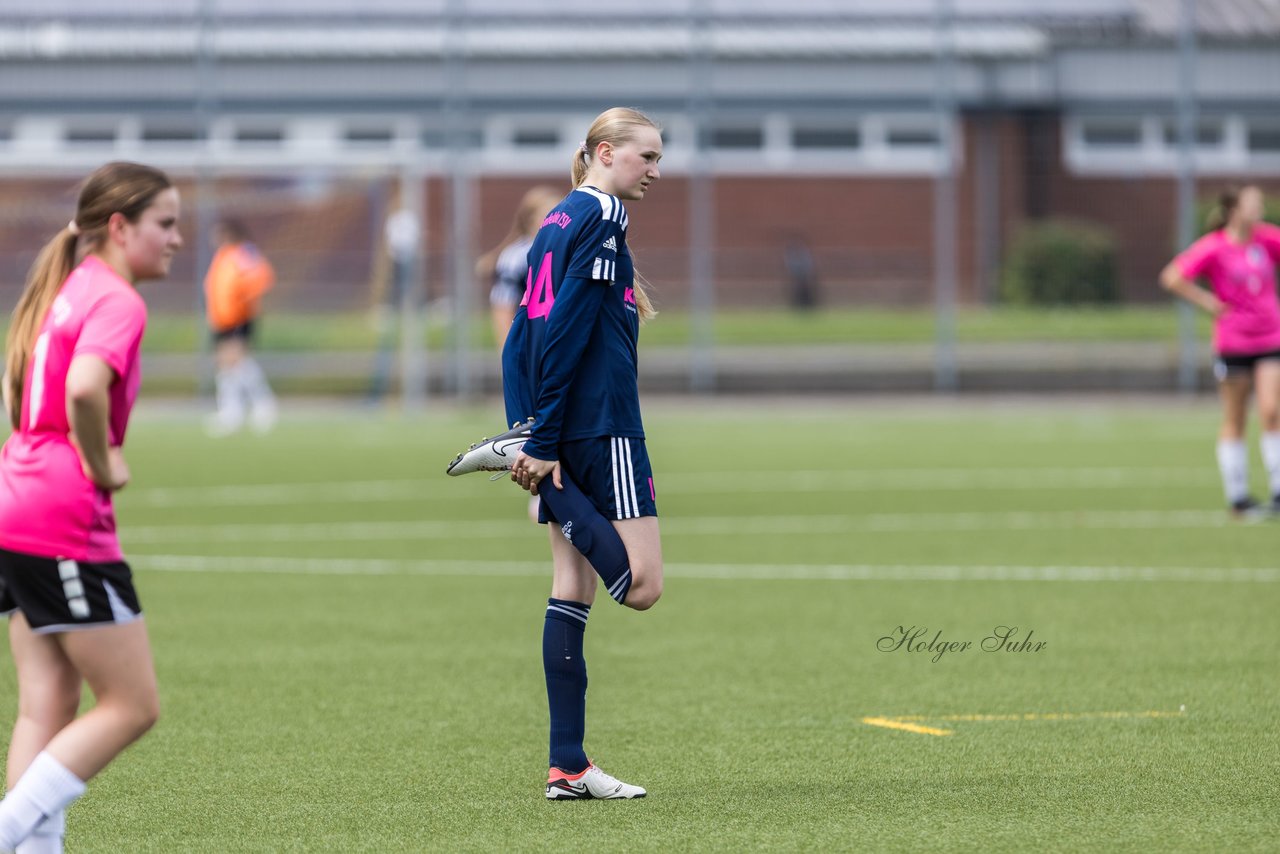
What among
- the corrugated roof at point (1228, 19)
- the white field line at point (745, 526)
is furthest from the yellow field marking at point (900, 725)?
the corrugated roof at point (1228, 19)

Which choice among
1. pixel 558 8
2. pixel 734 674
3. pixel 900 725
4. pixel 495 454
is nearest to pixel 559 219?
pixel 495 454

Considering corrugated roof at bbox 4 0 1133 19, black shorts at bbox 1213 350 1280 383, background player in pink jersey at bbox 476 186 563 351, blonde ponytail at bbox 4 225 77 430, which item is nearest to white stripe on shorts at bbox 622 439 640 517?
blonde ponytail at bbox 4 225 77 430

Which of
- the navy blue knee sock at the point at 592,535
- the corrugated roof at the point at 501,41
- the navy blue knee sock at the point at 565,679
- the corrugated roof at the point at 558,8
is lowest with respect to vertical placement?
the navy blue knee sock at the point at 565,679

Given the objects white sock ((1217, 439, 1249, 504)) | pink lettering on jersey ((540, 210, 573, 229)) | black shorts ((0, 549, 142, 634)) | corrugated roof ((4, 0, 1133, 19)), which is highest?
corrugated roof ((4, 0, 1133, 19))

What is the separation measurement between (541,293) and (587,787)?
1452 millimetres

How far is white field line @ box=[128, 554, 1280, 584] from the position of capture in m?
11.4

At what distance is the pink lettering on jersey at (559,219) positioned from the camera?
6059 mm

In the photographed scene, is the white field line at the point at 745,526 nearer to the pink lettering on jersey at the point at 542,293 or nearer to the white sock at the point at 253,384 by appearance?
the pink lettering on jersey at the point at 542,293

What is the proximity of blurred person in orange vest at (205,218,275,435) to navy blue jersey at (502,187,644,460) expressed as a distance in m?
19.0

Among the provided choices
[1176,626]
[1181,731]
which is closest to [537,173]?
[1176,626]

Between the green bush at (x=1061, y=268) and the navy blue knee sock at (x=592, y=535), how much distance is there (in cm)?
2258

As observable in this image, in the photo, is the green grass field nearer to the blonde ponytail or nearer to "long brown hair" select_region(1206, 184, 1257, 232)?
the blonde ponytail

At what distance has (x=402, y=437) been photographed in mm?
23000

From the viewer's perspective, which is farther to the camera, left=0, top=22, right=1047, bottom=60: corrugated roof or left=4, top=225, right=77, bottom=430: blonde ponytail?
left=0, top=22, right=1047, bottom=60: corrugated roof
